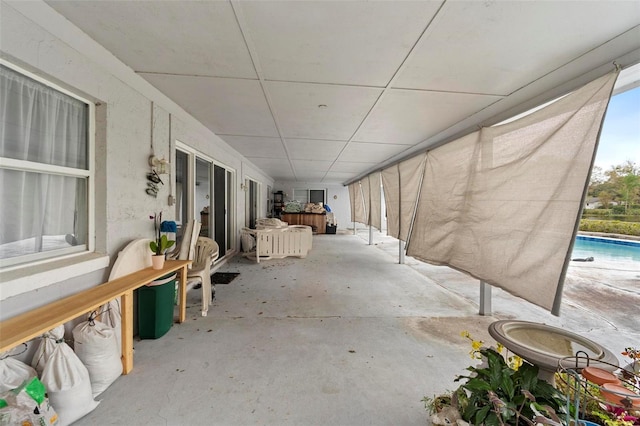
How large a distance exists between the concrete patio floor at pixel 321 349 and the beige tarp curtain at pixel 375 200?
3266 millimetres

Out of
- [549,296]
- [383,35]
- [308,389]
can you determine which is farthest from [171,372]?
[549,296]

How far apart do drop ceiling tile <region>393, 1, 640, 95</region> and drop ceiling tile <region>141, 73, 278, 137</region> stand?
4.97 ft

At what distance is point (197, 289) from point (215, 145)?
8.06 ft

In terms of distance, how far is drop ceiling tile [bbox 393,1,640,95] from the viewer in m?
1.38

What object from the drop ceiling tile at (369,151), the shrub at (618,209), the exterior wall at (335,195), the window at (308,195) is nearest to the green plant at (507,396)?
the drop ceiling tile at (369,151)

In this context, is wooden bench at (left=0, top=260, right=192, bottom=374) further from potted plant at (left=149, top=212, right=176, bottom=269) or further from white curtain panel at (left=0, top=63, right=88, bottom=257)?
white curtain panel at (left=0, top=63, right=88, bottom=257)

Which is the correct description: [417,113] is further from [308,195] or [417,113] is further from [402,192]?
[308,195]

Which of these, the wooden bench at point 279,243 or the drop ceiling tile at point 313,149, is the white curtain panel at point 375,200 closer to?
the drop ceiling tile at point 313,149

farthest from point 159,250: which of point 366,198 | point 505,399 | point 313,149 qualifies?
point 366,198

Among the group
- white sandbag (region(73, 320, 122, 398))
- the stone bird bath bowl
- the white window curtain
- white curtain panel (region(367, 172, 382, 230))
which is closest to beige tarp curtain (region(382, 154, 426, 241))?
white curtain panel (region(367, 172, 382, 230))

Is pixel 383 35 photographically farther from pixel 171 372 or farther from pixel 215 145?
pixel 215 145

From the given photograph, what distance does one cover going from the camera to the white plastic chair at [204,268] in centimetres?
292

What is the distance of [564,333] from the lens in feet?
4.70

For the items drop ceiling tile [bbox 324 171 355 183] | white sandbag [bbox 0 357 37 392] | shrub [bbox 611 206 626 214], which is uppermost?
drop ceiling tile [bbox 324 171 355 183]
